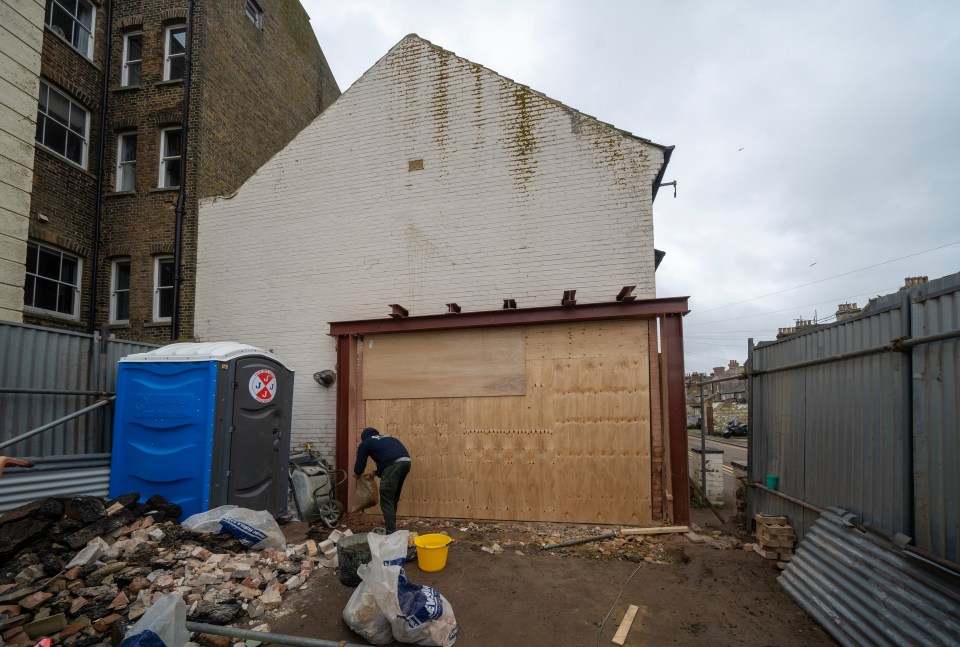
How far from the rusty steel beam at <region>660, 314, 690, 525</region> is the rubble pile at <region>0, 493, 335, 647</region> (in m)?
4.77

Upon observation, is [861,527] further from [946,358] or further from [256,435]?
[256,435]

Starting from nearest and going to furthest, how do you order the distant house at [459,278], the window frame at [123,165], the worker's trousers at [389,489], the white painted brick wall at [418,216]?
the worker's trousers at [389,489]
the distant house at [459,278]
the white painted brick wall at [418,216]
the window frame at [123,165]

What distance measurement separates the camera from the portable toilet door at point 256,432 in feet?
21.0

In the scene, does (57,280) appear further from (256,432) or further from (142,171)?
(256,432)

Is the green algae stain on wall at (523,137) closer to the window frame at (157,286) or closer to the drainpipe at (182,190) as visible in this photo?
the drainpipe at (182,190)

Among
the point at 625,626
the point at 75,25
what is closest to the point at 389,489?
the point at 625,626

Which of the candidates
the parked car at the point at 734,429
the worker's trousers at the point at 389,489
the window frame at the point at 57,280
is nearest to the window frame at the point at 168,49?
the window frame at the point at 57,280

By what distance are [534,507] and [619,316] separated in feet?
10.4

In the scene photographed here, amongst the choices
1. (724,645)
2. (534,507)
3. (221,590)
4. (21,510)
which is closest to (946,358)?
(724,645)

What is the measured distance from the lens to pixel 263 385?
6.98m

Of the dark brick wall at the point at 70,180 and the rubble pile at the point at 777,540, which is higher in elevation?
the dark brick wall at the point at 70,180

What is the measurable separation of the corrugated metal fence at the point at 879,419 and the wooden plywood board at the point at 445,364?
12.0ft

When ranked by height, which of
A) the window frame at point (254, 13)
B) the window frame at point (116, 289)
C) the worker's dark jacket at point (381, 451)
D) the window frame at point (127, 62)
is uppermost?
the window frame at point (254, 13)

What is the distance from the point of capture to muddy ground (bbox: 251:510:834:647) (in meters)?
4.23
